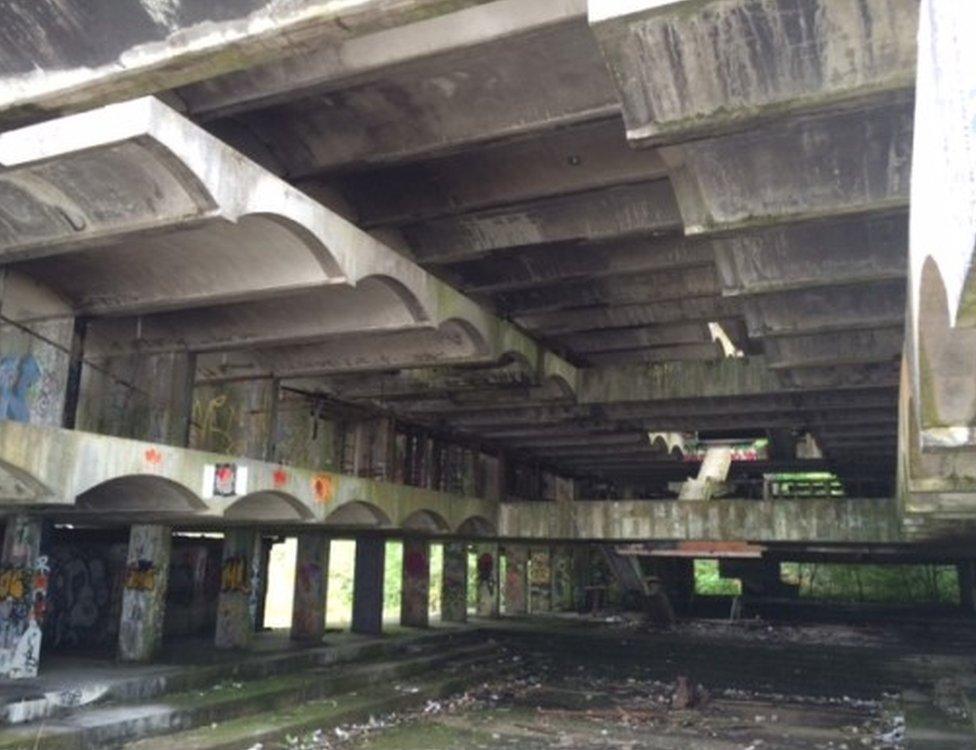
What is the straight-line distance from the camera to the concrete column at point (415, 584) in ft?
82.1

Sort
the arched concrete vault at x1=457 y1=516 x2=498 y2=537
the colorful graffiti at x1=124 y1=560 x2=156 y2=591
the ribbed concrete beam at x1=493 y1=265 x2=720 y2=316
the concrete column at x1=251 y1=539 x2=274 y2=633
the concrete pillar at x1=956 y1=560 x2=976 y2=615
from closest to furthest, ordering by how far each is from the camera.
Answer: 1. the ribbed concrete beam at x1=493 y1=265 x2=720 y2=316
2. the colorful graffiti at x1=124 y1=560 x2=156 y2=591
3. the arched concrete vault at x1=457 y1=516 x2=498 y2=537
4. the concrete column at x1=251 y1=539 x2=274 y2=633
5. the concrete pillar at x1=956 y1=560 x2=976 y2=615

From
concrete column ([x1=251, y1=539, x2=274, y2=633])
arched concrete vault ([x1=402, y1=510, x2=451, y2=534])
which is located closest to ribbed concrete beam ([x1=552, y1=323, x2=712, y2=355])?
arched concrete vault ([x1=402, y1=510, x2=451, y2=534])

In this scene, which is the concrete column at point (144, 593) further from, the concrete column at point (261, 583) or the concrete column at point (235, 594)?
the concrete column at point (261, 583)

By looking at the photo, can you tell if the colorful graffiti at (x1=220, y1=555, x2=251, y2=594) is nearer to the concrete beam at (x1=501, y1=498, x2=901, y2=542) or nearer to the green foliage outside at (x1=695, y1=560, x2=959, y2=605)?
the concrete beam at (x1=501, y1=498, x2=901, y2=542)

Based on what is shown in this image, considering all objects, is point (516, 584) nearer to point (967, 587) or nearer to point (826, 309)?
point (967, 587)

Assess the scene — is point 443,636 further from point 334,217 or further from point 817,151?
point 817,151

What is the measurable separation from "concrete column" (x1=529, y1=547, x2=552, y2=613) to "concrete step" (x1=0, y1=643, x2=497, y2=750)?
12.6m

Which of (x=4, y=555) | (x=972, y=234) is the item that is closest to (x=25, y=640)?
(x=4, y=555)

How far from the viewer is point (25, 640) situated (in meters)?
13.6

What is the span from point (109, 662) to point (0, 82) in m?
12.3

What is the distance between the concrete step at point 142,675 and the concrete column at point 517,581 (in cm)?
1204

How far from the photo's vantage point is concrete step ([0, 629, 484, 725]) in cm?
1192

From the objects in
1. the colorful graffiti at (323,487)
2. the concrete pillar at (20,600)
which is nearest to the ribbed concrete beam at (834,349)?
the colorful graffiti at (323,487)

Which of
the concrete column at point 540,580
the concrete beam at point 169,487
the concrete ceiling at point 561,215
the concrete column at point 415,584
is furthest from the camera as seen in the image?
the concrete column at point 540,580
